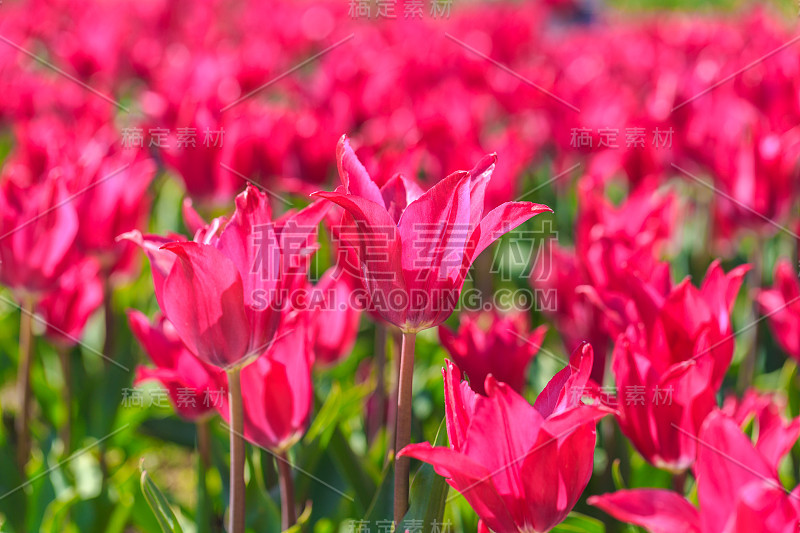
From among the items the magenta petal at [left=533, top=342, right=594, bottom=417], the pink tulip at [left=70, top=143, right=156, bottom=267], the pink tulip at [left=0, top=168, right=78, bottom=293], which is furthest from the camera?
the pink tulip at [left=70, top=143, right=156, bottom=267]

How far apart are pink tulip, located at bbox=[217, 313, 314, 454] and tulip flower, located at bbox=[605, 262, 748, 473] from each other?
1.26ft

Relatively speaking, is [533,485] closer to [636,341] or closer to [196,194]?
[636,341]

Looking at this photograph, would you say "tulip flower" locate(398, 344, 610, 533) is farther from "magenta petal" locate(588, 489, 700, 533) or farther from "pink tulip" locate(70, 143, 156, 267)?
"pink tulip" locate(70, 143, 156, 267)

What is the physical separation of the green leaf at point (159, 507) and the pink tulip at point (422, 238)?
0.37 meters

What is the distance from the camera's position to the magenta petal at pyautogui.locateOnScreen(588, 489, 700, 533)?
650 mm

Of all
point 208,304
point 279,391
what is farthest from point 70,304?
point 208,304

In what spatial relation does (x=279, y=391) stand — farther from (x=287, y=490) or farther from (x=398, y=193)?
(x=398, y=193)

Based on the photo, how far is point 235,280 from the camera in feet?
2.75

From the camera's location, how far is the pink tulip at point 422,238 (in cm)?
81

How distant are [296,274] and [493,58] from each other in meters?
3.14

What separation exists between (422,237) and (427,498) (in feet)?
0.99

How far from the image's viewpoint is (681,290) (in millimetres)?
1042

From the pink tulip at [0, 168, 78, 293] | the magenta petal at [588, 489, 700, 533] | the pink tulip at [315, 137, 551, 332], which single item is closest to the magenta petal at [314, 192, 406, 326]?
the pink tulip at [315, 137, 551, 332]

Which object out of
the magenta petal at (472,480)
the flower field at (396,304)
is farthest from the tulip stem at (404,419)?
the magenta petal at (472,480)
